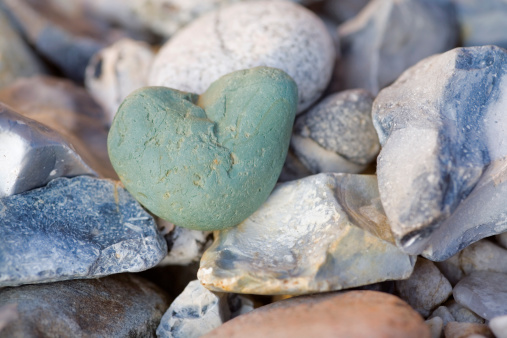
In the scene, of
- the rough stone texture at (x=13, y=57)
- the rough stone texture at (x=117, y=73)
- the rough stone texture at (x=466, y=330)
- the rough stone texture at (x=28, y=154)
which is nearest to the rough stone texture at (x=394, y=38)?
the rough stone texture at (x=117, y=73)

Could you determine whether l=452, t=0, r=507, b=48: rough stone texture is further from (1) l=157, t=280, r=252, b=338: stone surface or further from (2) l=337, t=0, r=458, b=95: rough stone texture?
(1) l=157, t=280, r=252, b=338: stone surface

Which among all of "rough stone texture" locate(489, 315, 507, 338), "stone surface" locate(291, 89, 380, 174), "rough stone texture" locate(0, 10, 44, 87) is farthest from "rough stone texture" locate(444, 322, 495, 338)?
"rough stone texture" locate(0, 10, 44, 87)

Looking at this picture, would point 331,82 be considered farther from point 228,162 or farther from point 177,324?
point 177,324

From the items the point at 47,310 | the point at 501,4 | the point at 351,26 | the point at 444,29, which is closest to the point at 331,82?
the point at 351,26

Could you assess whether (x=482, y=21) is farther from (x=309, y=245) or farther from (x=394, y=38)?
(x=309, y=245)

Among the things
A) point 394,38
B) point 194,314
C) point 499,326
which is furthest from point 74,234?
point 394,38
